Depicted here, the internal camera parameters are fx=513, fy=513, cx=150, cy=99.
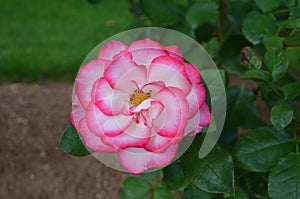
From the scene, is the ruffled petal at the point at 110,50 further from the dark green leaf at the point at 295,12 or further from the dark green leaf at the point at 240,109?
the dark green leaf at the point at 240,109

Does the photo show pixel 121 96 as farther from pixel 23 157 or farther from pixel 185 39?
pixel 23 157

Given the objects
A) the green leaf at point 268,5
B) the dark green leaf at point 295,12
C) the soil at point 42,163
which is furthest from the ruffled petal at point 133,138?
the soil at point 42,163

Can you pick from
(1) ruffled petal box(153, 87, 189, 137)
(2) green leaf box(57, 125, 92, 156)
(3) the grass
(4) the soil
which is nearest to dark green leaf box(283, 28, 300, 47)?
(1) ruffled petal box(153, 87, 189, 137)

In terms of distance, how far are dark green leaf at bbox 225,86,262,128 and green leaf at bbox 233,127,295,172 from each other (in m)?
0.24

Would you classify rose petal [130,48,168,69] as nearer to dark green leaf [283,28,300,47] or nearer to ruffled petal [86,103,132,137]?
ruffled petal [86,103,132,137]

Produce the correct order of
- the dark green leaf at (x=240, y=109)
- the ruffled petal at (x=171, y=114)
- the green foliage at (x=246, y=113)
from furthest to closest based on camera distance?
1. the dark green leaf at (x=240, y=109)
2. the green foliage at (x=246, y=113)
3. the ruffled petal at (x=171, y=114)

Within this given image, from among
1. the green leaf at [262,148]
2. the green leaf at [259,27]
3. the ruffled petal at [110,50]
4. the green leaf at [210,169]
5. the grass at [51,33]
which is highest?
the ruffled petal at [110,50]

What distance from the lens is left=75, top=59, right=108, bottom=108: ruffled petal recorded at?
66 centimetres

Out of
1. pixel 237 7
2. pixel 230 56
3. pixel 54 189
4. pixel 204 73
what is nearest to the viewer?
pixel 204 73

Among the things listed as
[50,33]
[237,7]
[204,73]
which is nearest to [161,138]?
[204,73]

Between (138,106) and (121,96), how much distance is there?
1.4 inches

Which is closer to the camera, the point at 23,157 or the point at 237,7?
the point at 237,7

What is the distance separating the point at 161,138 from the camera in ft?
2.02

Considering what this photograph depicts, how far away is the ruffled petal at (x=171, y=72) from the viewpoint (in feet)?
2.07
